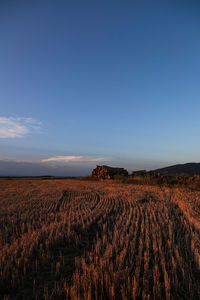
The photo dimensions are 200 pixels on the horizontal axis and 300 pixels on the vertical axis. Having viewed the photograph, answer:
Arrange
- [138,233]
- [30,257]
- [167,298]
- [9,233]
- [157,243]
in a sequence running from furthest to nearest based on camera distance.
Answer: [9,233] → [138,233] → [157,243] → [30,257] → [167,298]

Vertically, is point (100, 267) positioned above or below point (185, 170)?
below

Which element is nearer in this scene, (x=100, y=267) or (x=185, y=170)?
(x=100, y=267)

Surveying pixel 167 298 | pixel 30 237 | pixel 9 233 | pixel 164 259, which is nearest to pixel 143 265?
pixel 164 259

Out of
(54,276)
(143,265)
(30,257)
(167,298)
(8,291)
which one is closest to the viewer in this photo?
(167,298)

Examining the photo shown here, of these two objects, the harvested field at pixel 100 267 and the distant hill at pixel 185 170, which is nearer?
the harvested field at pixel 100 267

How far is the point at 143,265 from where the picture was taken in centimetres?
219

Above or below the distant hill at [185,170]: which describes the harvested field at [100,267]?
below

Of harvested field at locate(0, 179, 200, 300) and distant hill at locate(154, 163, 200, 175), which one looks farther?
distant hill at locate(154, 163, 200, 175)

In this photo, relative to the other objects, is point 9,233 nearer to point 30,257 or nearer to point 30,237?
point 30,237

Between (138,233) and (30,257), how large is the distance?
2009 millimetres

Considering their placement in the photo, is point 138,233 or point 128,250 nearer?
point 128,250

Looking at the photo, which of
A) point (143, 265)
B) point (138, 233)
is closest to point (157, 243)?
point (138, 233)

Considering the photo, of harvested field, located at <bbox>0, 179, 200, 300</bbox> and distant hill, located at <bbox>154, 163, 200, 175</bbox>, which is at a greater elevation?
distant hill, located at <bbox>154, 163, 200, 175</bbox>

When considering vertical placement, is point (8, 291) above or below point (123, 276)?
below
